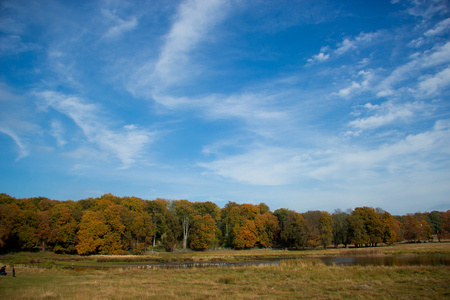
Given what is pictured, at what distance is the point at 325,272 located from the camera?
26828 mm

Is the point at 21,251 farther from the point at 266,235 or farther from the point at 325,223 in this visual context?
the point at 325,223

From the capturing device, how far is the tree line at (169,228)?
64.5 metres

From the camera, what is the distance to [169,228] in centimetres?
8038

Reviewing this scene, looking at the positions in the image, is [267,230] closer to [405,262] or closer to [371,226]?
[371,226]

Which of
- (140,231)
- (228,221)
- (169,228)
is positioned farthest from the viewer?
(228,221)

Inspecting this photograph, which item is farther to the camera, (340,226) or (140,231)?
(340,226)

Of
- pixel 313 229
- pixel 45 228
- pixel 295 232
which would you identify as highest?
pixel 45 228

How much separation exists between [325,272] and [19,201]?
3471 inches

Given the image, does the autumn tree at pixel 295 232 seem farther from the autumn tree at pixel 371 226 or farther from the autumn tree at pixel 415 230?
the autumn tree at pixel 415 230

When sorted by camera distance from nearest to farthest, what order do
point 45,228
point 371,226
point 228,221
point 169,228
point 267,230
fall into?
1. point 45,228
2. point 371,226
3. point 169,228
4. point 267,230
5. point 228,221

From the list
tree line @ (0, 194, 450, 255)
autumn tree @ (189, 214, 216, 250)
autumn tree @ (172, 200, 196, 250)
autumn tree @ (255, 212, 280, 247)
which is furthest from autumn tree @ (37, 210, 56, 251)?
autumn tree @ (255, 212, 280, 247)

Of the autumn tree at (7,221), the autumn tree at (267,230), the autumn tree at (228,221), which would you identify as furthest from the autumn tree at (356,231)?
the autumn tree at (7,221)

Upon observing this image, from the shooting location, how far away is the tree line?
6450cm

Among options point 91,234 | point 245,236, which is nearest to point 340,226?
point 245,236
